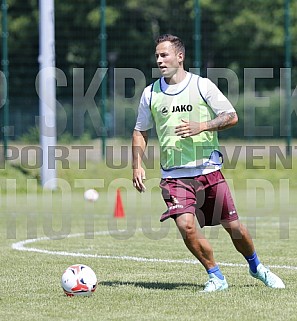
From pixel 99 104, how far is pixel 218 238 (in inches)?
493

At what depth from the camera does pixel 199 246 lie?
7895mm

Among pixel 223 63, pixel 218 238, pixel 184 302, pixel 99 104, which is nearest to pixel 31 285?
pixel 184 302

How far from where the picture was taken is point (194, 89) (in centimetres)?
806

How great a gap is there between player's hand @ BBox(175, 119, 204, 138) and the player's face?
1.95 feet

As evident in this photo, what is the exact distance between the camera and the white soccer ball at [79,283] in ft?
25.0

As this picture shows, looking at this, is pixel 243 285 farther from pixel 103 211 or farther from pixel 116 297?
pixel 103 211

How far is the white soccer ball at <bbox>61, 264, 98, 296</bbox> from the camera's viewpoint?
7.62m

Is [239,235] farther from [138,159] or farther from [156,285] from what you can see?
[138,159]

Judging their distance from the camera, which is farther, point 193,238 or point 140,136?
point 140,136

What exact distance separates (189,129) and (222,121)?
36 cm

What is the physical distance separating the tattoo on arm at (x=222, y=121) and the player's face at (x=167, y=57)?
23.7 inches

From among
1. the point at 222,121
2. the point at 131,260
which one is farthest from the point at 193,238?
the point at 131,260

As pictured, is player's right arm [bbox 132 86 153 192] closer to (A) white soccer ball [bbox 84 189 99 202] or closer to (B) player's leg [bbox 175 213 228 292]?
(B) player's leg [bbox 175 213 228 292]

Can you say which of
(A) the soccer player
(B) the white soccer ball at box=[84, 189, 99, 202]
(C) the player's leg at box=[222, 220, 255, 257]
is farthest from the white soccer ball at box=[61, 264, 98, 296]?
(B) the white soccer ball at box=[84, 189, 99, 202]
